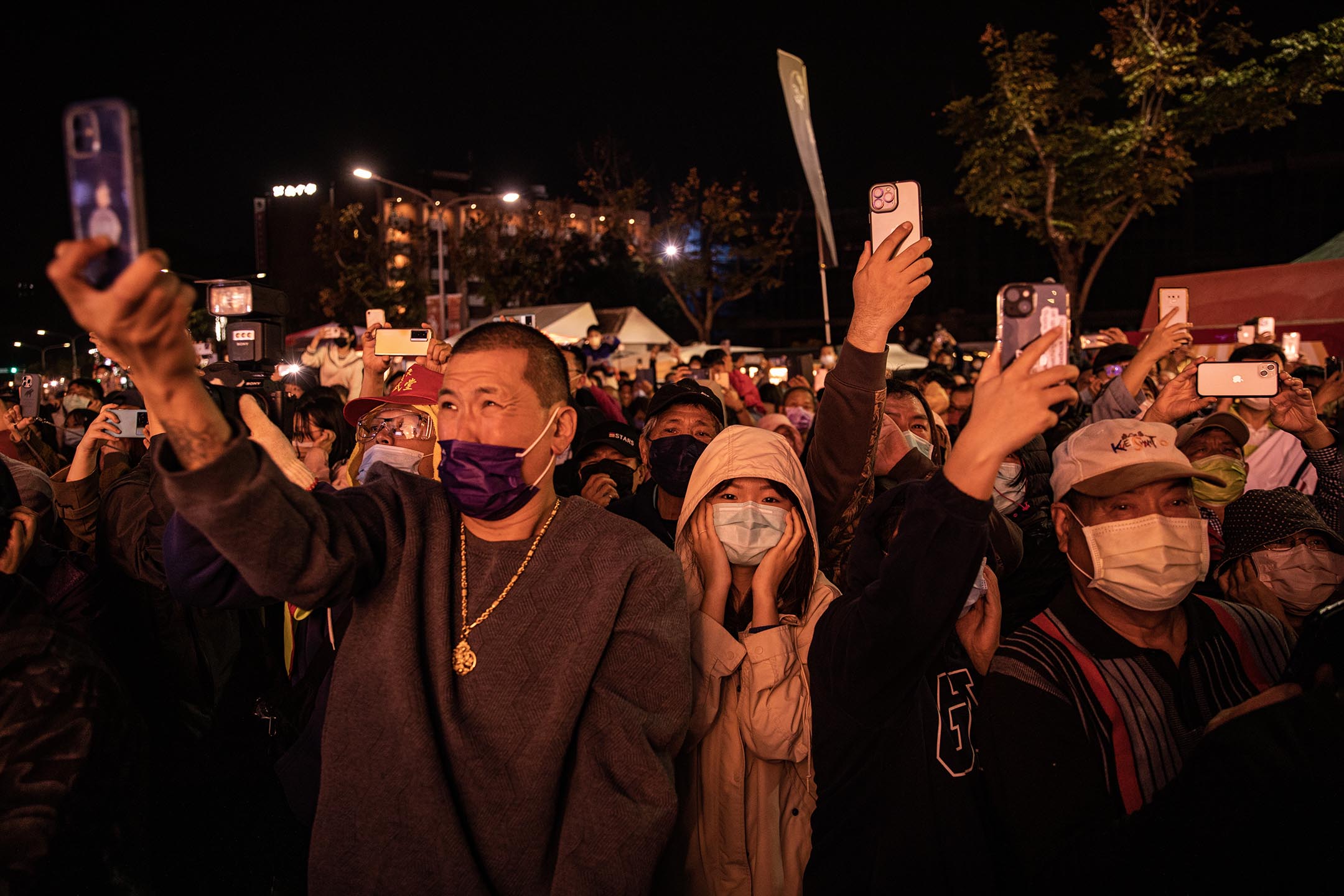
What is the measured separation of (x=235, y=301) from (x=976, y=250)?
4821 centimetres

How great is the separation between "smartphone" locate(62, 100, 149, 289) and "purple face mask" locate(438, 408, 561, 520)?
98 centimetres

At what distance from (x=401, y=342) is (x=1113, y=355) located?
5625 millimetres

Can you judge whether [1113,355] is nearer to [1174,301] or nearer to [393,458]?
[1174,301]

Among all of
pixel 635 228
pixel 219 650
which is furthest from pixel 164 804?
pixel 635 228

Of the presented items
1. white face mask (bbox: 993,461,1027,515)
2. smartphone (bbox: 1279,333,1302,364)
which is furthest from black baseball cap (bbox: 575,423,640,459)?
smartphone (bbox: 1279,333,1302,364)

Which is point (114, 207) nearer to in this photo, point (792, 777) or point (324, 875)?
point (324, 875)

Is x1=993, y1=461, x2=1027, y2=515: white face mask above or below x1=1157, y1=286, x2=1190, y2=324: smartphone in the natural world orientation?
below

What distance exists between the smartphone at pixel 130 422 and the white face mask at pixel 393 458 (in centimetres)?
120

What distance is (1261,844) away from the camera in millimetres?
1547

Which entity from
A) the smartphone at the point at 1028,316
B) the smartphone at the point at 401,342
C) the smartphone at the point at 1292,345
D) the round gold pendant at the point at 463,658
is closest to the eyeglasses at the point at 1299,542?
the smartphone at the point at 1028,316

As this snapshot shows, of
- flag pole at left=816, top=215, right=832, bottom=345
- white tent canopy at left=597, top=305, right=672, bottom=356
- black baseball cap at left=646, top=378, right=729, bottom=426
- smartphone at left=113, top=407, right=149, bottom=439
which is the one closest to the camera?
smartphone at left=113, top=407, right=149, bottom=439

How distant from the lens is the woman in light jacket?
2637mm

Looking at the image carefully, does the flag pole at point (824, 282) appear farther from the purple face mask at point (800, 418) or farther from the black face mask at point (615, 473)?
the black face mask at point (615, 473)

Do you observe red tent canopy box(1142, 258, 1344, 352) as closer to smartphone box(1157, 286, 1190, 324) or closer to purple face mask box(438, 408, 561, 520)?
smartphone box(1157, 286, 1190, 324)
